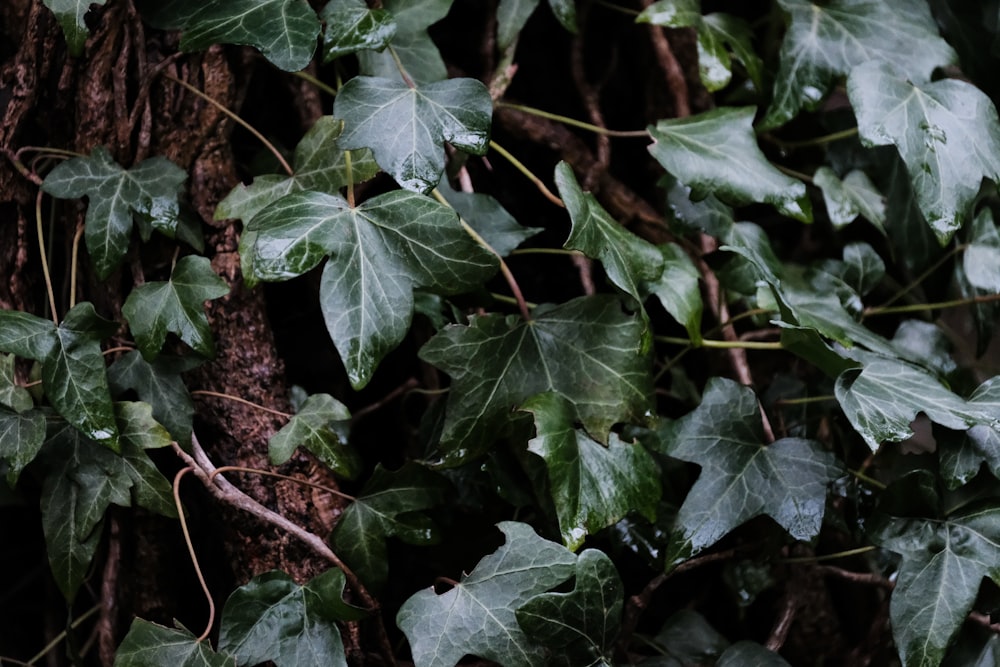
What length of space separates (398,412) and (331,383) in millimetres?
90

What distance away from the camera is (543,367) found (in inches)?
34.0

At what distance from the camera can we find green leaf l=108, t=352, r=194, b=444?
2.81 ft

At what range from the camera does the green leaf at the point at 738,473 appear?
2.72 ft

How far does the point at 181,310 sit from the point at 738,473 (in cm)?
57

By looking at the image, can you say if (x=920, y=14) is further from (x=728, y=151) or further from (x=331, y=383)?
(x=331, y=383)

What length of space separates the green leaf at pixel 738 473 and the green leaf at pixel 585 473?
0.05 meters

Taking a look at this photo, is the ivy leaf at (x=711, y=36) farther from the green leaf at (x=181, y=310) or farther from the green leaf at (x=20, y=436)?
the green leaf at (x=20, y=436)

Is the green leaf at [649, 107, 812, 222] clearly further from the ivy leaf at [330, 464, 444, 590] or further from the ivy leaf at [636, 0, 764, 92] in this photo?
the ivy leaf at [330, 464, 444, 590]

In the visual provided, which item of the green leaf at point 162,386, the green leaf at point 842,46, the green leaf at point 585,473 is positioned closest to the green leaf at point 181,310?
the green leaf at point 162,386

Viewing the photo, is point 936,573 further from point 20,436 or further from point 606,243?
point 20,436

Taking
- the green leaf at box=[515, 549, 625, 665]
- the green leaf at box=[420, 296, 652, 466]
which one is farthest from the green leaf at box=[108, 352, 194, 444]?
the green leaf at box=[515, 549, 625, 665]

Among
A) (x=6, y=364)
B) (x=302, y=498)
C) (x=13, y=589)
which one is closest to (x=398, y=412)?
(x=302, y=498)

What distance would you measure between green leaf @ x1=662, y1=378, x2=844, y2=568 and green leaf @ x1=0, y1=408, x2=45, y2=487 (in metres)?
0.60

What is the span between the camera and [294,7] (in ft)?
2.72
